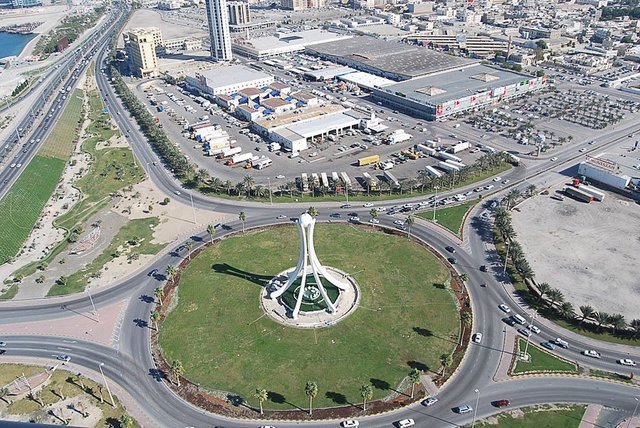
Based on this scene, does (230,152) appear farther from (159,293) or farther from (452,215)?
(452,215)

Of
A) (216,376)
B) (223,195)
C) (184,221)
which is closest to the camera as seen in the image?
(216,376)

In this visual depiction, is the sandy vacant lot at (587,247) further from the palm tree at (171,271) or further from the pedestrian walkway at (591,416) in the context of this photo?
the palm tree at (171,271)

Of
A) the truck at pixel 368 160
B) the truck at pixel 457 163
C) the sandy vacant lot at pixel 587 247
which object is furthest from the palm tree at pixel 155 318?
the truck at pixel 457 163

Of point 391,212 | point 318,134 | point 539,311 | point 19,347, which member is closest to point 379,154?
point 318,134

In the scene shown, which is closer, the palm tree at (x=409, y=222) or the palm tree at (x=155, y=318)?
the palm tree at (x=155, y=318)

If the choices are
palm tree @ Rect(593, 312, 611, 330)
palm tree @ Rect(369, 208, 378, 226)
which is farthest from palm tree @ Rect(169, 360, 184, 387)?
palm tree @ Rect(593, 312, 611, 330)

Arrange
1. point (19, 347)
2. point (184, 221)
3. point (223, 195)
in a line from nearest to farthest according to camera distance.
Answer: point (19, 347)
point (184, 221)
point (223, 195)

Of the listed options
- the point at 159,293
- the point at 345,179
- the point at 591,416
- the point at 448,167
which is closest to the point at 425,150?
the point at 448,167

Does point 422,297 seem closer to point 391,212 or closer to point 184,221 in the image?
point 391,212
